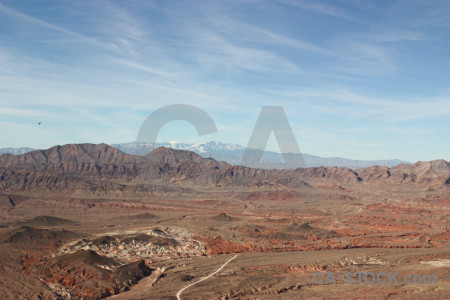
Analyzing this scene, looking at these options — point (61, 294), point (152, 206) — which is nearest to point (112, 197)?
point (152, 206)

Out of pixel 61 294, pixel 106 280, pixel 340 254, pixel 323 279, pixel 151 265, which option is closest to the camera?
pixel 61 294

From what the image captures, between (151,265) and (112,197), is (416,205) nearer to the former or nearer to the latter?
(112,197)

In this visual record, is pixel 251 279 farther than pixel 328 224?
No

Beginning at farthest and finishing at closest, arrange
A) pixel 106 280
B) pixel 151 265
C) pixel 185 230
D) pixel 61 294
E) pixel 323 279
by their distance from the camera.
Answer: pixel 185 230, pixel 151 265, pixel 323 279, pixel 106 280, pixel 61 294

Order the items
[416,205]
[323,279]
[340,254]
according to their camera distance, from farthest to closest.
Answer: [416,205] → [340,254] → [323,279]

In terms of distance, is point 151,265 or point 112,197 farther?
point 112,197

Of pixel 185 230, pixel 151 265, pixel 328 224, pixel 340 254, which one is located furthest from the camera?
pixel 328 224

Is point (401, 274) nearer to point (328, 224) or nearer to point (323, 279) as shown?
point (323, 279)

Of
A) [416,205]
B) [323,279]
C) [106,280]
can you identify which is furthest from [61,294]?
[416,205]

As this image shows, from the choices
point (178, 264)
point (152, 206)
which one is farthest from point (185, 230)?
point (152, 206)
